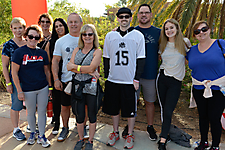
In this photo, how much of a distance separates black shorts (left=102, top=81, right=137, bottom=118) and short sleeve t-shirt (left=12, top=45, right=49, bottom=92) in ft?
3.96

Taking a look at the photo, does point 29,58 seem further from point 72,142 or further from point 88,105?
point 72,142

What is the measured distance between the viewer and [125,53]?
10.0ft

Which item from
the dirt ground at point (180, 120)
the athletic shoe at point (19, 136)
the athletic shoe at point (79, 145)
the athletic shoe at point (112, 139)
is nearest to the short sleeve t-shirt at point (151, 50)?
the athletic shoe at point (112, 139)

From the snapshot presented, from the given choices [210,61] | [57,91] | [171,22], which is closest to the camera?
[210,61]

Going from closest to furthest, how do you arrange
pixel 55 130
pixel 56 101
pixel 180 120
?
pixel 56 101, pixel 55 130, pixel 180 120

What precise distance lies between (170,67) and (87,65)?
1388mm

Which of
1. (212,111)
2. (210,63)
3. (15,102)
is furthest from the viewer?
(15,102)

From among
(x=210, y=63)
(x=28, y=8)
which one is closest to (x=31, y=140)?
(x=28, y=8)

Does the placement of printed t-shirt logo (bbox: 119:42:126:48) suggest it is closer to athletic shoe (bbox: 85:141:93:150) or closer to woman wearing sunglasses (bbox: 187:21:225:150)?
woman wearing sunglasses (bbox: 187:21:225:150)

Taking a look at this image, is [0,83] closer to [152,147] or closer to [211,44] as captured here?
[152,147]

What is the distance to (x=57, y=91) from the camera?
3471 mm

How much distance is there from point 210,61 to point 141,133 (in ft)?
6.39

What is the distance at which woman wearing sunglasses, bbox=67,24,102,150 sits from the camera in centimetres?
285

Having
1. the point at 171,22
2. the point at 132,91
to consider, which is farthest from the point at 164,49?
the point at 132,91
